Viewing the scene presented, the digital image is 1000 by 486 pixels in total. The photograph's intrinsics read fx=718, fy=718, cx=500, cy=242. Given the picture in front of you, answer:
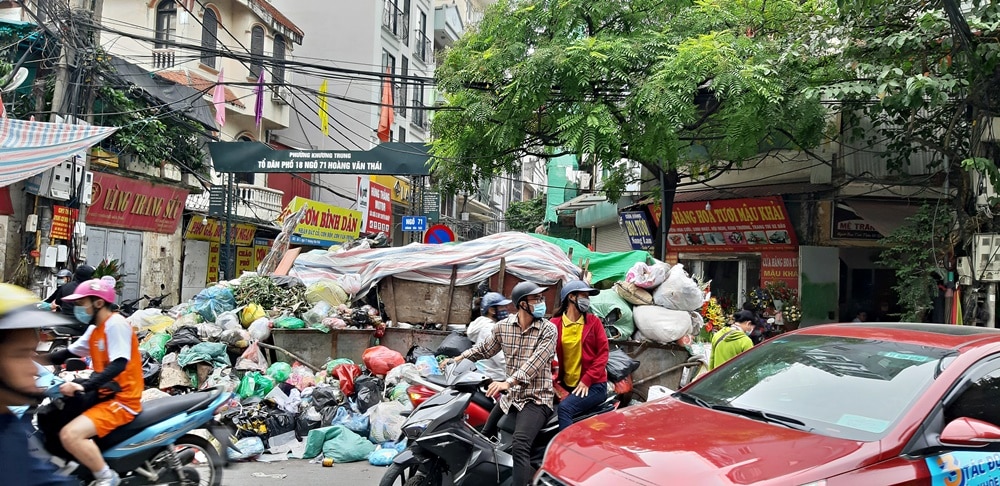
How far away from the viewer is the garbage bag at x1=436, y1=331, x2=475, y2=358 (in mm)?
8820

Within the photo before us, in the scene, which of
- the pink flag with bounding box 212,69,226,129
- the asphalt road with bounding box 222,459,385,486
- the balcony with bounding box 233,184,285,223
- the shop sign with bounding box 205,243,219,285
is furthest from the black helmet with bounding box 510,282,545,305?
the shop sign with bounding box 205,243,219,285

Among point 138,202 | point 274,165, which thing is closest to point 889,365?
point 274,165

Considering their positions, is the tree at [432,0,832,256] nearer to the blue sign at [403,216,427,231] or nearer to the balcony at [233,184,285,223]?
the blue sign at [403,216,427,231]

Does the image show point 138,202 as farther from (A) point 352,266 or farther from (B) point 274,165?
(A) point 352,266

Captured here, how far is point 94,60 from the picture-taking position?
36.8ft

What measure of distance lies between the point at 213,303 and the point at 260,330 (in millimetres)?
1271

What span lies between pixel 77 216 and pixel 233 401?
608 cm

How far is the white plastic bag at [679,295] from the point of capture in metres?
8.78

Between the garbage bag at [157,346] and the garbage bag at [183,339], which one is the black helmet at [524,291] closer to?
the garbage bag at [183,339]

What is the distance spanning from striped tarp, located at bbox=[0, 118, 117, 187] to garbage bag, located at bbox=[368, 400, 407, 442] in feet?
18.6

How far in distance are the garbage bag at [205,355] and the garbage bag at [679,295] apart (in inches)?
208

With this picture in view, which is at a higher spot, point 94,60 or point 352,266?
point 94,60

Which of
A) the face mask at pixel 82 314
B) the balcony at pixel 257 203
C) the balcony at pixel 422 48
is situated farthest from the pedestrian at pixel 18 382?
the balcony at pixel 422 48

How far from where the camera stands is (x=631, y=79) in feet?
37.8
